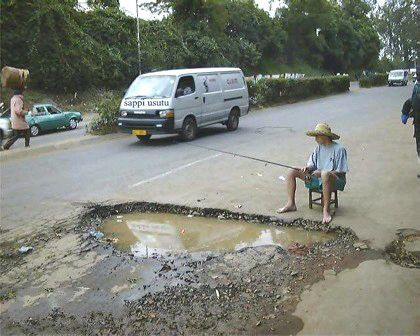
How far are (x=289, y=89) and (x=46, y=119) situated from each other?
45.9 ft

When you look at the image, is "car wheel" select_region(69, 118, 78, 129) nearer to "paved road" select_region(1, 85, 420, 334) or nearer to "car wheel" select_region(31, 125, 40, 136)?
"car wheel" select_region(31, 125, 40, 136)

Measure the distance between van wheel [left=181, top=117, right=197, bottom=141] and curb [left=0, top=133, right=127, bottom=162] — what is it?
2461 millimetres

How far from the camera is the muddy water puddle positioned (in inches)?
206

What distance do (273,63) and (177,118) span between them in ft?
130

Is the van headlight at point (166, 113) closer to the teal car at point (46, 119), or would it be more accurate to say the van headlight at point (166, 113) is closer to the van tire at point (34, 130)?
the teal car at point (46, 119)

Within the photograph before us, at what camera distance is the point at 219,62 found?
35.3 m

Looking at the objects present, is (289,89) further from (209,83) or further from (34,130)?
(34,130)

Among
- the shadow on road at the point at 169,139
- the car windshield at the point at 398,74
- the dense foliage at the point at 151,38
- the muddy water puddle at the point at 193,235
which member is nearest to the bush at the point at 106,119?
the shadow on road at the point at 169,139

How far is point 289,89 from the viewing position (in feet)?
84.6

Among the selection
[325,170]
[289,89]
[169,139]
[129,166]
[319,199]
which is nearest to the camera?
[325,170]

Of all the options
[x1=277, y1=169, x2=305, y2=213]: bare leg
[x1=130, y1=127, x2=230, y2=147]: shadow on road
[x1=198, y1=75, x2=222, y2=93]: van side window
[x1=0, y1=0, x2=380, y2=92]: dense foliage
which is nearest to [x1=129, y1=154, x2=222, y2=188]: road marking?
[x1=130, y1=127, x2=230, y2=147]: shadow on road

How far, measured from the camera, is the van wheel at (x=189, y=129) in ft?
40.7

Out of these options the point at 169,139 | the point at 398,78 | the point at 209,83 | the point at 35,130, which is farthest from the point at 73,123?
the point at 398,78

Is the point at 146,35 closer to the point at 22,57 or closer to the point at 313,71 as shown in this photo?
Result: the point at 22,57
